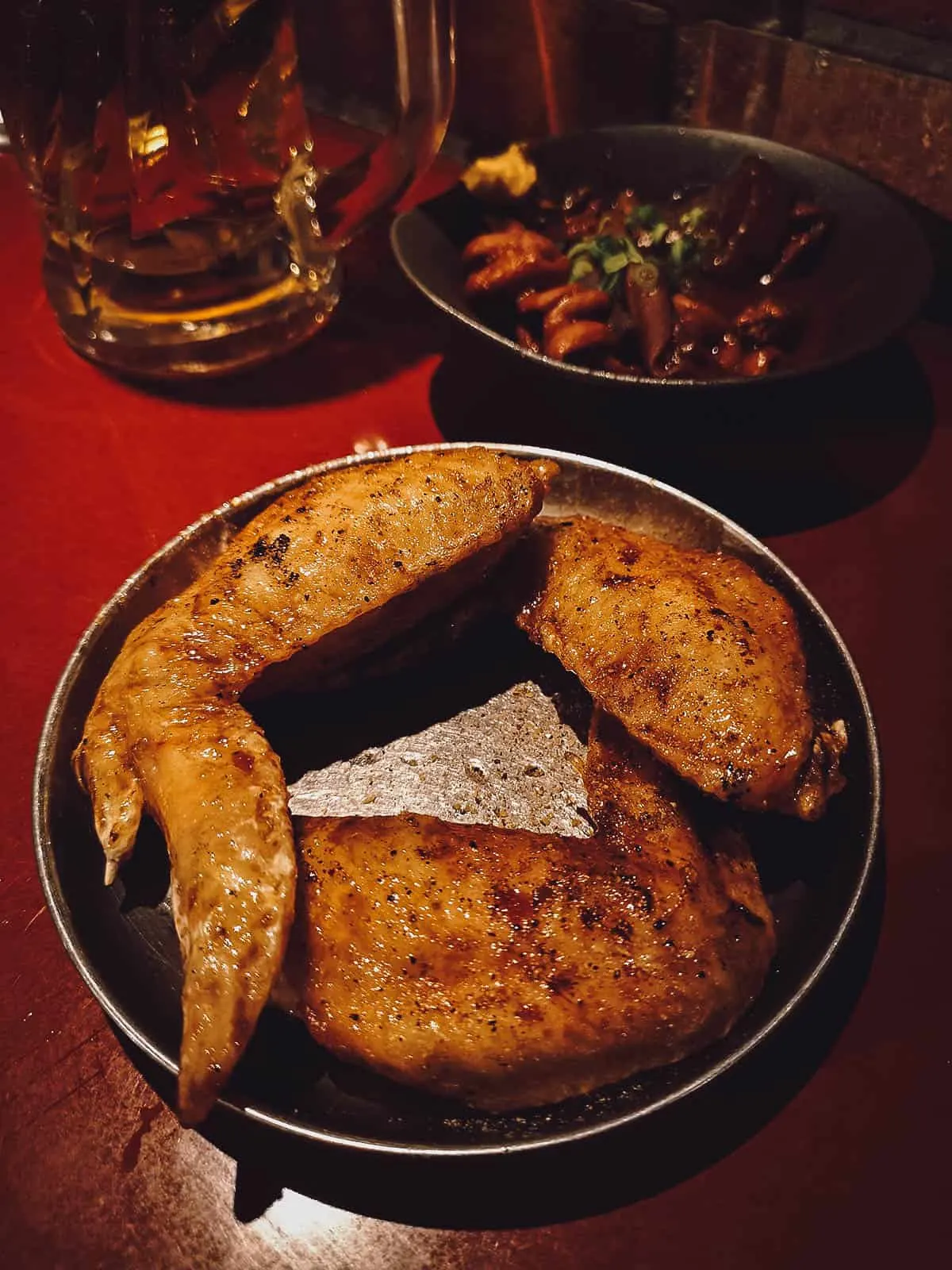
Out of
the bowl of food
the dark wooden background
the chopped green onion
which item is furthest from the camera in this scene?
the dark wooden background

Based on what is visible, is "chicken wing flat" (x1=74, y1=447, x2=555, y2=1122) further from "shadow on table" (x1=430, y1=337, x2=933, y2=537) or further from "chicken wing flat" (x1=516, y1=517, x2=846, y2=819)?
"shadow on table" (x1=430, y1=337, x2=933, y2=537)

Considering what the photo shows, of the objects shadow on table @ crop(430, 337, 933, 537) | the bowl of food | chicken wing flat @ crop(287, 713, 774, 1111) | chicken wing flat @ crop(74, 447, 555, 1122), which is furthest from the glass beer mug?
chicken wing flat @ crop(287, 713, 774, 1111)

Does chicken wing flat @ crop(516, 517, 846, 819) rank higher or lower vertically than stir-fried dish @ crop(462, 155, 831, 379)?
lower

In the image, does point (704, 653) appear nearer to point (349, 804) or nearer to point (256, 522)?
point (349, 804)

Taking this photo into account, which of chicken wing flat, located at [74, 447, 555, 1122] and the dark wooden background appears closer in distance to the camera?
chicken wing flat, located at [74, 447, 555, 1122]

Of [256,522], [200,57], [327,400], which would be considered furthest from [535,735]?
[200,57]

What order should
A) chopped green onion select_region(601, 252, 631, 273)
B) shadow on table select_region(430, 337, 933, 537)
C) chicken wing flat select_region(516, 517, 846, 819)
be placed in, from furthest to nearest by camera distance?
1. chopped green onion select_region(601, 252, 631, 273)
2. shadow on table select_region(430, 337, 933, 537)
3. chicken wing flat select_region(516, 517, 846, 819)

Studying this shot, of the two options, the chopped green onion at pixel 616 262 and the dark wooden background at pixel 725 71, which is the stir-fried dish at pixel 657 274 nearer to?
the chopped green onion at pixel 616 262

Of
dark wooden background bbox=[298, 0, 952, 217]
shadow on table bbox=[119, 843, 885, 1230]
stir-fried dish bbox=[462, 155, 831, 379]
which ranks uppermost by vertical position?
dark wooden background bbox=[298, 0, 952, 217]
